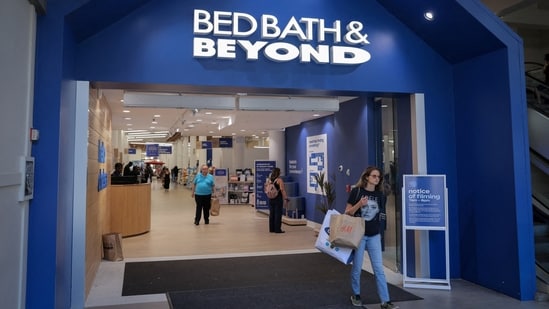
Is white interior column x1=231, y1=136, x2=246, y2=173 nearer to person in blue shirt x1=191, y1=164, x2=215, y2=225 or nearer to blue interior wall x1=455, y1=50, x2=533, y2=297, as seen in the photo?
person in blue shirt x1=191, y1=164, x2=215, y2=225

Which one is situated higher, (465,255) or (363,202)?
(363,202)

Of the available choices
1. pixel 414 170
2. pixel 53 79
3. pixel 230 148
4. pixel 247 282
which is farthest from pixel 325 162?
pixel 230 148

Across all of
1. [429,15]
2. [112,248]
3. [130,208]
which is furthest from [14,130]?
[130,208]

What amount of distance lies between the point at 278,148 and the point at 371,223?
26.9ft

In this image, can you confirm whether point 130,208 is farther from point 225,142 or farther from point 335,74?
point 225,142

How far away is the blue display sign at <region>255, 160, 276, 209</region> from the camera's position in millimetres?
12180

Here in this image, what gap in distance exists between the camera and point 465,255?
4.95 meters

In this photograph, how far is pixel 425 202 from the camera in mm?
4730

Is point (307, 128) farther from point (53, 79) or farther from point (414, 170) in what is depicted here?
point (53, 79)

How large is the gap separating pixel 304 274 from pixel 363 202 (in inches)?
75.7

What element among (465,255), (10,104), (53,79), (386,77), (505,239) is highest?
(386,77)

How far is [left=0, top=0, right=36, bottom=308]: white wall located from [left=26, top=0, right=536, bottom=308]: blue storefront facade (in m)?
0.17

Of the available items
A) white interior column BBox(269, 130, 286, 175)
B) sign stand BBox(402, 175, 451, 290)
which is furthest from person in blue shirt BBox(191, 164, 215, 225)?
sign stand BBox(402, 175, 451, 290)

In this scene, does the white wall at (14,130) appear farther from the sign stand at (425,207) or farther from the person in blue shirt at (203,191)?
the person in blue shirt at (203,191)
